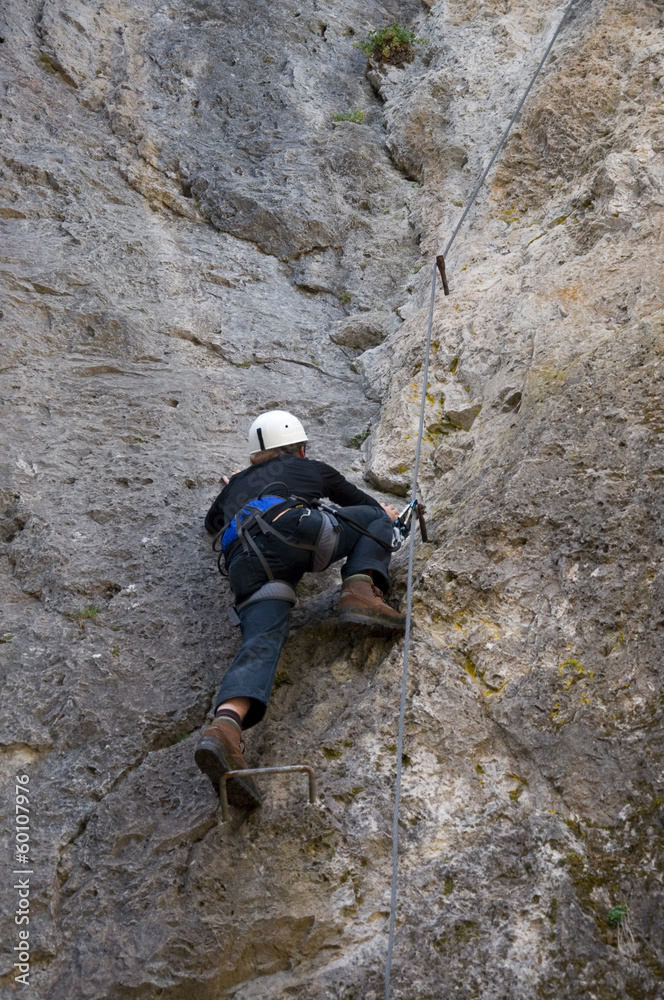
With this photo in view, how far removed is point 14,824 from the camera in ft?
14.1

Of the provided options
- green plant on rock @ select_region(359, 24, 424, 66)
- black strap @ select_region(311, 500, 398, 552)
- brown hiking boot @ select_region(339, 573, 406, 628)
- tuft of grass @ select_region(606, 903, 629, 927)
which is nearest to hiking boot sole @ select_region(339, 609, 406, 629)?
brown hiking boot @ select_region(339, 573, 406, 628)

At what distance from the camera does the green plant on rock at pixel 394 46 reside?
1109 centimetres

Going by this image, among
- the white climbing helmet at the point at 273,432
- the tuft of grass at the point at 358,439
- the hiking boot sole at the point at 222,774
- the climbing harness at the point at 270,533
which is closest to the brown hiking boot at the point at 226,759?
the hiking boot sole at the point at 222,774

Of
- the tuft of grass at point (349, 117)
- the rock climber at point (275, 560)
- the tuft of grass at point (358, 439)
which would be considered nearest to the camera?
the rock climber at point (275, 560)

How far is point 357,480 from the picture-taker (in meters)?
6.66

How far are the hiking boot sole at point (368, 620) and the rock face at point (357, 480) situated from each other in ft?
0.45

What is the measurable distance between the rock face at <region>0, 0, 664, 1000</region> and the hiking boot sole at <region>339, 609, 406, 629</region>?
14 centimetres

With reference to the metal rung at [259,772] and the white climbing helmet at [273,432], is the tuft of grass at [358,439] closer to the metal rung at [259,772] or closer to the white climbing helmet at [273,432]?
the white climbing helmet at [273,432]

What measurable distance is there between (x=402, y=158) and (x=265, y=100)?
6.20 feet

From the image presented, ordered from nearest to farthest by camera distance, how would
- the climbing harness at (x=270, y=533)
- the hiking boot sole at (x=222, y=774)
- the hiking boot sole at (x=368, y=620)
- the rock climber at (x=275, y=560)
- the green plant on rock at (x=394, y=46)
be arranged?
the hiking boot sole at (x=222, y=774) → the rock climber at (x=275, y=560) → the hiking boot sole at (x=368, y=620) → the climbing harness at (x=270, y=533) → the green plant on rock at (x=394, y=46)

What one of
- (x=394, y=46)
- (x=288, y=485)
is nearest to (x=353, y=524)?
(x=288, y=485)

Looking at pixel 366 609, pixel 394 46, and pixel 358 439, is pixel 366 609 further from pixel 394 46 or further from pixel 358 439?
pixel 394 46

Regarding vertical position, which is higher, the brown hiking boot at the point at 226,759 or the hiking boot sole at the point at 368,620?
the hiking boot sole at the point at 368,620

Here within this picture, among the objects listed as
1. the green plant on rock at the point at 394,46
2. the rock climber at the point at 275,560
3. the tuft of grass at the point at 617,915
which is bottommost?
the rock climber at the point at 275,560
